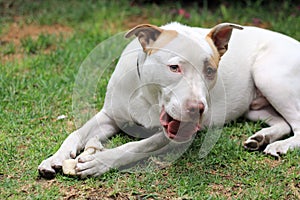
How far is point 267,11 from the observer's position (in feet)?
24.4

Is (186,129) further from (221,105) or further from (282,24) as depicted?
(282,24)

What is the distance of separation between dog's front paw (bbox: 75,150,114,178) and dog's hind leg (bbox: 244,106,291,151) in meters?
1.15

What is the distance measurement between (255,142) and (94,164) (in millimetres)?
1312

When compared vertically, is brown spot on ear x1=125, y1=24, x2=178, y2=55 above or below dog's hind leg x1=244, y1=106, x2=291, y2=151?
above

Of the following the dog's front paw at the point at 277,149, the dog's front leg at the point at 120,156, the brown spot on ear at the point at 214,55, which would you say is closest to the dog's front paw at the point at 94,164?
the dog's front leg at the point at 120,156

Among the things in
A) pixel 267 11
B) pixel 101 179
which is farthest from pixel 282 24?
pixel 101 179

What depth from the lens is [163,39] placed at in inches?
151

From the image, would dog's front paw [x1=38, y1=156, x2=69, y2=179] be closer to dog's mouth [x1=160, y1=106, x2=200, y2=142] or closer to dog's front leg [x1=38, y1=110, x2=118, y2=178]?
dog's front leg [x1=38, y1=110, x2=118, y2=178]

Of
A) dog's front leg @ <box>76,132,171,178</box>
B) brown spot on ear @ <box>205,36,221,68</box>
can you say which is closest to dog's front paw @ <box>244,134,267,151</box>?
dog's front leg @ <box>76,132,171,178</box>

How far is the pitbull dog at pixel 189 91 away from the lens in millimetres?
3705

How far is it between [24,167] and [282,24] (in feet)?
13.4

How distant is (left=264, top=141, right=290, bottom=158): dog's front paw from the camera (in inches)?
168

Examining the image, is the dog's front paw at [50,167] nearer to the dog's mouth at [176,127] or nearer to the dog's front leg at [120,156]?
the dog's front leg at [120,156]

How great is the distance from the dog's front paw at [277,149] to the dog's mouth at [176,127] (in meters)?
0.78
